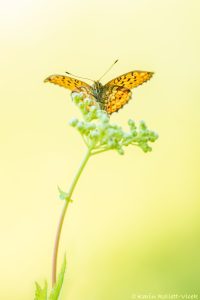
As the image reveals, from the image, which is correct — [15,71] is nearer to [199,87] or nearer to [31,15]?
[31,15]

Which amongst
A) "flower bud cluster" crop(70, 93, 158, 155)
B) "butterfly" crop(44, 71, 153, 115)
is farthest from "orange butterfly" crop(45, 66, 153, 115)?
"flower bud cluster" crop(70, 93, 158, 155)

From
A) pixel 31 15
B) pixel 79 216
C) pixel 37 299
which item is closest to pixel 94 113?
pixel 37 299

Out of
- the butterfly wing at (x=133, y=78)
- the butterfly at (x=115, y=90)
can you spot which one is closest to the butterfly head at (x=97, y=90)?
the butterfly at (x=115, y=90)

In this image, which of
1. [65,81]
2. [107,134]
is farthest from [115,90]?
[107,134]

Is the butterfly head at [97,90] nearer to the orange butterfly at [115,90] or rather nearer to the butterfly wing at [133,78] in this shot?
the orange butterfly at [115,90]

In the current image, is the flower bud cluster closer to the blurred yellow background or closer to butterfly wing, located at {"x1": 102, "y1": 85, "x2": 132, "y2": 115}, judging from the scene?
butterfly wing, located at {"x1": 102, "y1": 85, "x2": 132, "y2": 115}
